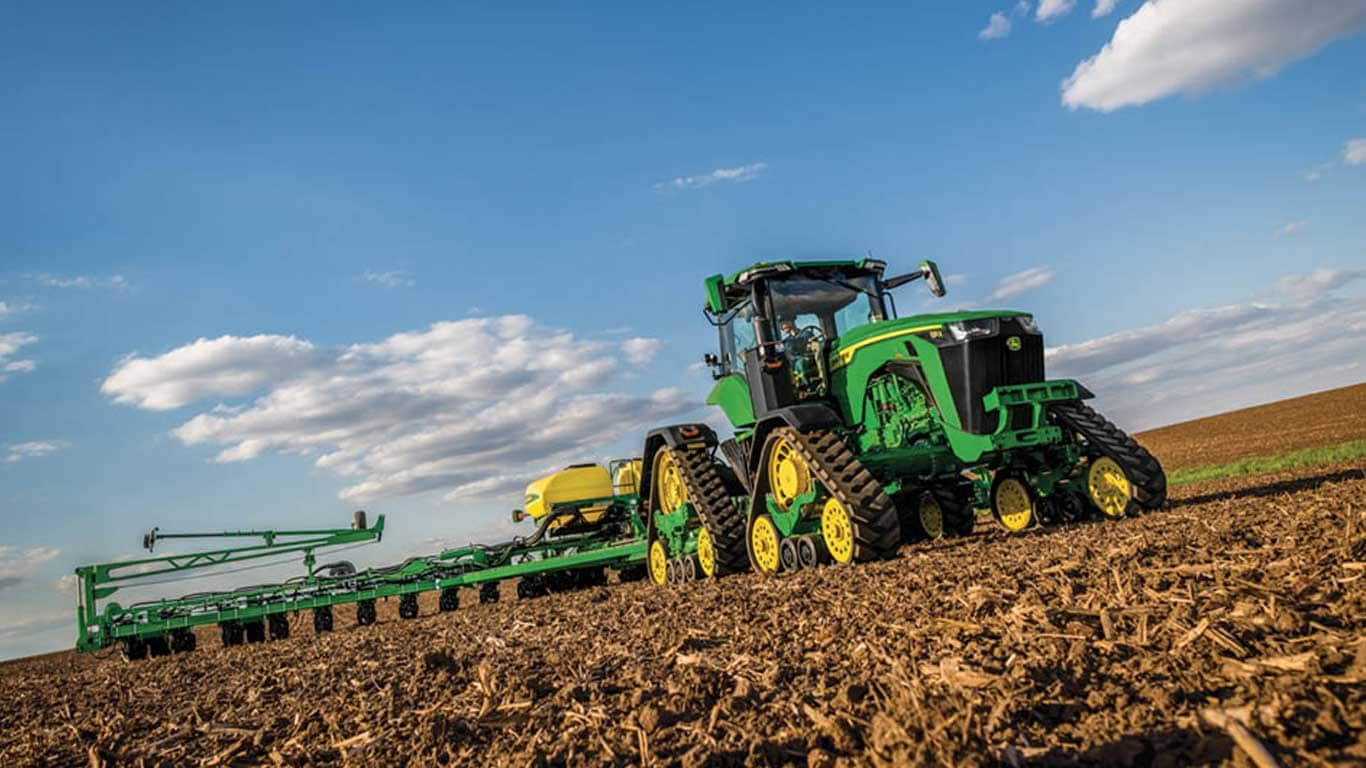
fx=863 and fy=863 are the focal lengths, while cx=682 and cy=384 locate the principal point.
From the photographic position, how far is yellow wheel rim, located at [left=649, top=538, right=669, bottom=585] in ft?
36.4

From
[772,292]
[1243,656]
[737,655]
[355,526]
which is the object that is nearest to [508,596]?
[355,526]

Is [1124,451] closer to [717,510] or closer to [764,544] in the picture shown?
[764,544]

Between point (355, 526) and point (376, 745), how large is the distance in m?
14.1

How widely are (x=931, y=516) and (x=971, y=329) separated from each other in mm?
3264

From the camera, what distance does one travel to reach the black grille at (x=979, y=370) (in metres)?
8.27

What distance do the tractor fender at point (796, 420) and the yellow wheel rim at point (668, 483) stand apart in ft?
5.52

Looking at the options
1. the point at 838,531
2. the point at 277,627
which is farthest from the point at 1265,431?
Answer: the point at 277,627

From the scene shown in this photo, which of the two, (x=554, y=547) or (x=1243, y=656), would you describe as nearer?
(x=1243, y=656)

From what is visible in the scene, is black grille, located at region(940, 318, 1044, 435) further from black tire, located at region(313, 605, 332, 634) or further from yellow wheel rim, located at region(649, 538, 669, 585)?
black tire, located at region(313, 605, 332, 634)

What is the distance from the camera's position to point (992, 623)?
3.89 metres

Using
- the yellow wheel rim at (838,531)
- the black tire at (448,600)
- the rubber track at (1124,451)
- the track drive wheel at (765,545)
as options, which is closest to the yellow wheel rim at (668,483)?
the track drive wheel at (765,545)

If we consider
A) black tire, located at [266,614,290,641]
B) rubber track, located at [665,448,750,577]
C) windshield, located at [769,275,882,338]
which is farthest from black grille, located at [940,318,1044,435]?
black tire, located at [266,614,290,641]

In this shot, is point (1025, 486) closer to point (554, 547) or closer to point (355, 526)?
point (554, 547)

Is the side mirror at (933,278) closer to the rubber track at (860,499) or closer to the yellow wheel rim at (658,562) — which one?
the rubber track at (860,499)
